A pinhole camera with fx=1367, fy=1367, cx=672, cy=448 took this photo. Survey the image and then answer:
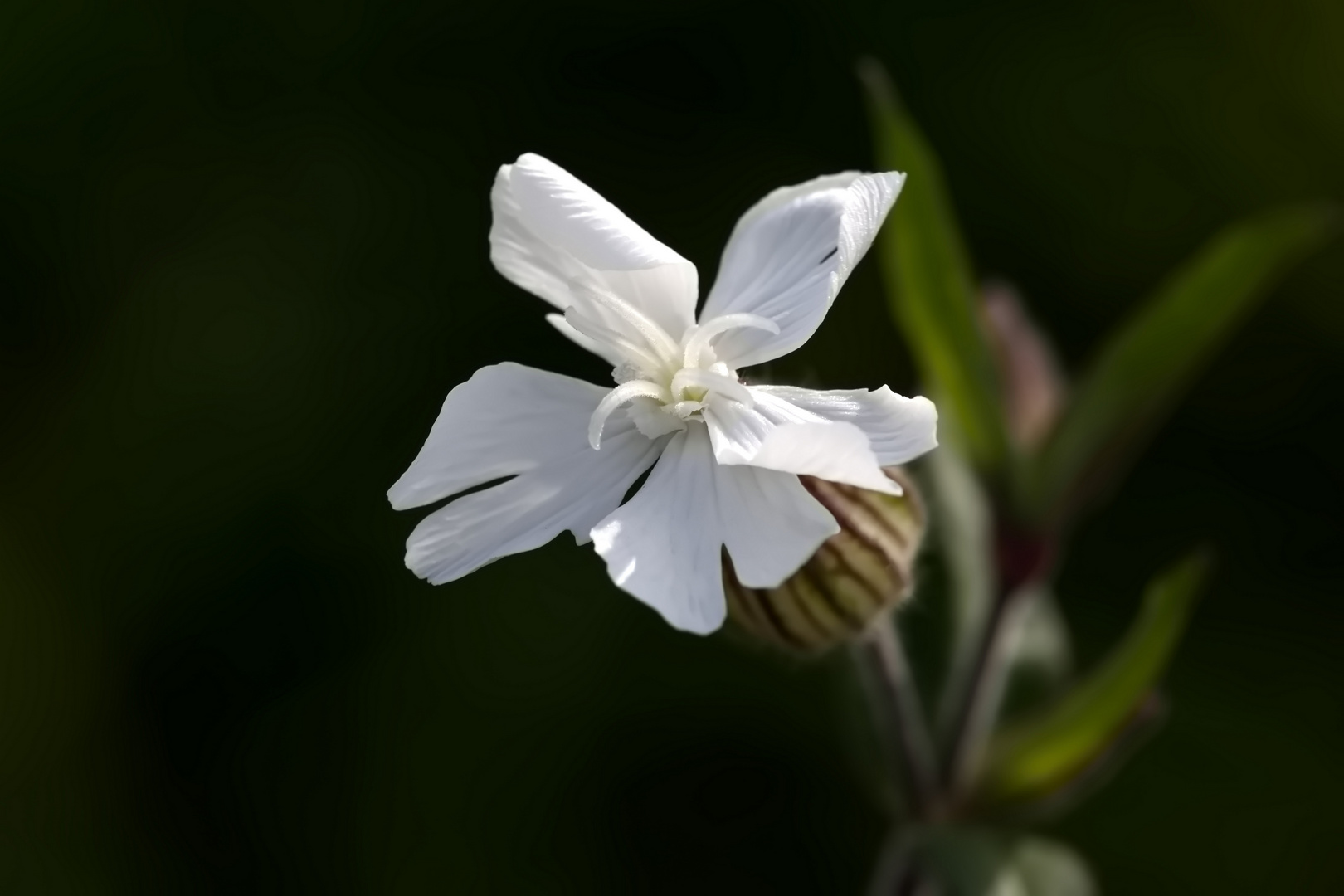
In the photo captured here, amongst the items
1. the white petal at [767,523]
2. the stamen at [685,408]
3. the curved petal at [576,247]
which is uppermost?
the curved petal at [576,247]

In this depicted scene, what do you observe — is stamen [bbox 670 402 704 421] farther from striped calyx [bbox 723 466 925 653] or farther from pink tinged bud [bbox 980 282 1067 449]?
pink tinged bud [bbox 980 282 1067 449]

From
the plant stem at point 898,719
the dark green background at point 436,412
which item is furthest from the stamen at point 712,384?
the dark green background at point 436,412

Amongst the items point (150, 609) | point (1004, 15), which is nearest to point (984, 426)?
point (1004, 15)

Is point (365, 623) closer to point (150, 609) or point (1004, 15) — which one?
point (150, 609)

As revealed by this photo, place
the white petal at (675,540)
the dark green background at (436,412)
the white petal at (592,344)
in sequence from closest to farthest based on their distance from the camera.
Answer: the white petal at (675,540) → the white petal at (592,344) → the dark green background at (436,412)

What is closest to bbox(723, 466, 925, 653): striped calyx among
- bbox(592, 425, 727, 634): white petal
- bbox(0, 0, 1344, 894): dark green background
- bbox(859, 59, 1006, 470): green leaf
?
bbox(592, 425, 727, 634): white petal

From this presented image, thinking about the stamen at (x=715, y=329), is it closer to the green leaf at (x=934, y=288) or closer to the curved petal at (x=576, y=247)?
the curved petal at (x=576, y=247)

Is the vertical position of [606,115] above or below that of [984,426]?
above
